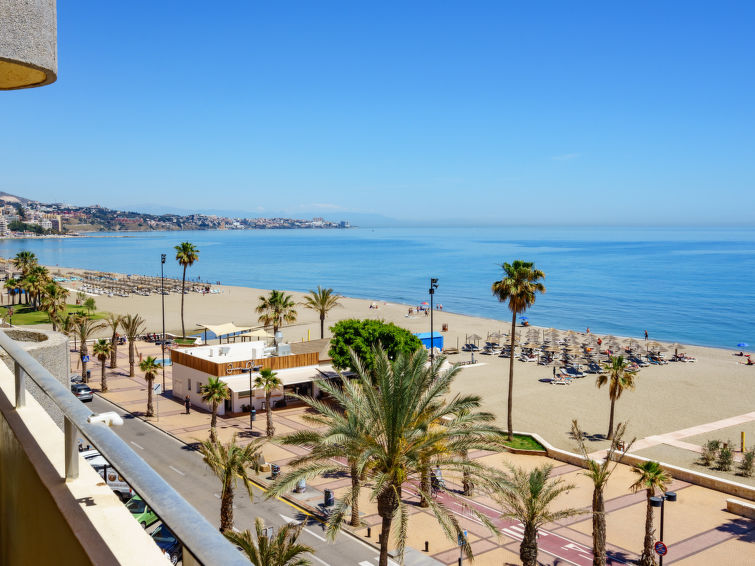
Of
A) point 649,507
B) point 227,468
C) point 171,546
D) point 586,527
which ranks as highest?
point 171,546

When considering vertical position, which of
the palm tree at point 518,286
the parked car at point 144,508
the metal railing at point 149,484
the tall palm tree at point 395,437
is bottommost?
the tall palm tree at point 395,437

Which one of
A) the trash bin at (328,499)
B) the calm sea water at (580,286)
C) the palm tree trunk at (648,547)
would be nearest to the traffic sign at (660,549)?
the palm tree trunk at (648,547)

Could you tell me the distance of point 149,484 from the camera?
→ 1.64 meters

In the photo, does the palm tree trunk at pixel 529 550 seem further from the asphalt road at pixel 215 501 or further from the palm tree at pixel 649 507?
the asphalt road at pixel 215 501

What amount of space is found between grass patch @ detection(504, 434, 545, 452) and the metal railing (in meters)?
29.8

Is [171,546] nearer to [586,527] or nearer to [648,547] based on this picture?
[648,547]

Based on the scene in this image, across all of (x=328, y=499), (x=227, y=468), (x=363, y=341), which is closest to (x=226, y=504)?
(x=227, y=468)

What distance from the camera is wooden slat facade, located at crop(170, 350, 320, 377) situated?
3553cm

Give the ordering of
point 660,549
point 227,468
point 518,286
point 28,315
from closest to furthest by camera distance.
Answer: point 660,549 < point 227,468 < point 518,286 < point 28,315

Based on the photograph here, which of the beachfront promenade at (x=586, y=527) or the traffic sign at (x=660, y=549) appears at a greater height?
the traffic sign at (x=660, y=549)

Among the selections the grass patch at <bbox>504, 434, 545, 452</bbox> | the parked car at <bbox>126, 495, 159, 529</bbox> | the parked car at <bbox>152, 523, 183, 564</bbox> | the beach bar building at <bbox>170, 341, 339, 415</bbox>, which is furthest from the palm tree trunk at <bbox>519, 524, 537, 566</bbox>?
the beach bar building at <bbox>170, 341, 339, 415</bbox>

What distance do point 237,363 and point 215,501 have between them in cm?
1396

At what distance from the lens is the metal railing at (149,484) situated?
132 centimetres

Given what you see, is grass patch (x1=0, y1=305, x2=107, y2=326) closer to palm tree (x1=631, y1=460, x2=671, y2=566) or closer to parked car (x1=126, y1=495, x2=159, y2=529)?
palm tree (x1=631, y1=460, x2=671, y2=566)
